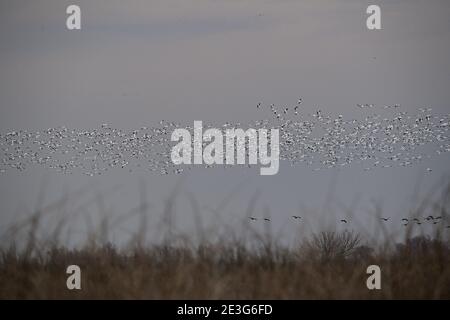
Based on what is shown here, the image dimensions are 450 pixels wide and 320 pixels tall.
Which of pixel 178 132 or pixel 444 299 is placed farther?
pixel 178 132

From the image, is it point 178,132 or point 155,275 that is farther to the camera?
point 178,132

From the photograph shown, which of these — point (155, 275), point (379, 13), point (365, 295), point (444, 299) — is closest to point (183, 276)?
point (155, 275)

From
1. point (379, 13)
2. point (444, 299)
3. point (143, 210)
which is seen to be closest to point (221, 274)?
point (143, 210)

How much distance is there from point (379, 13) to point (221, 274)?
1.62 metres

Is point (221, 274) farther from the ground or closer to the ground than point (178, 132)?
closer to the ground

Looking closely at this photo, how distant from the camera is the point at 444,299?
5078 mm

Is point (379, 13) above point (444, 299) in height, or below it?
above

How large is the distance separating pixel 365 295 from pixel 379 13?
152 cm
